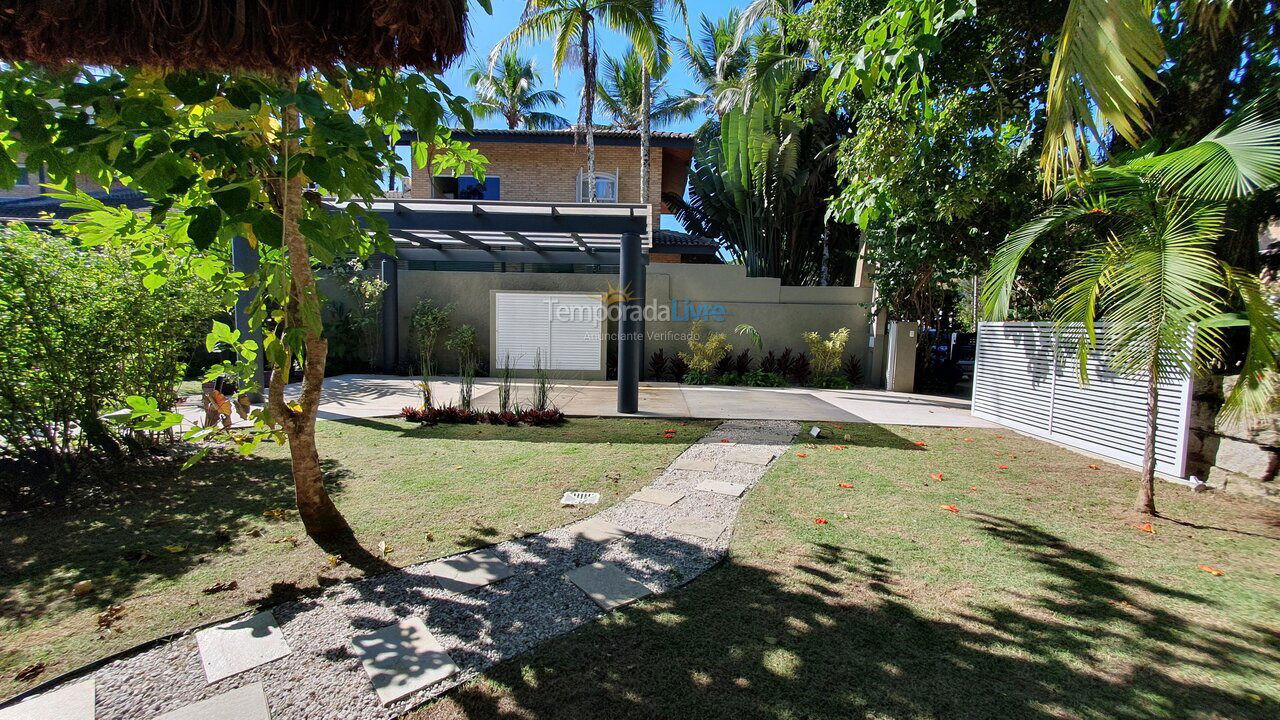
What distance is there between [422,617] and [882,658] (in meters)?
2.18

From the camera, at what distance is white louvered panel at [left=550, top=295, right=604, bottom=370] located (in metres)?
12.6

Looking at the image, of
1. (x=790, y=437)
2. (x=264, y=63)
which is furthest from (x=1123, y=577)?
(x=264, y=63)

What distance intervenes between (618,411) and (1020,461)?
17.2 ft

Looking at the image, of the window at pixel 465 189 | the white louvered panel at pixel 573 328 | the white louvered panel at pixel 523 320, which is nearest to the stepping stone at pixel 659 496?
the white louvered panel at pixel 573 328

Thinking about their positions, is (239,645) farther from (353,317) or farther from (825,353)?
(825,353)

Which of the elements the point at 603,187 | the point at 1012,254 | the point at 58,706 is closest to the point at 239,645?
the point at 58,706

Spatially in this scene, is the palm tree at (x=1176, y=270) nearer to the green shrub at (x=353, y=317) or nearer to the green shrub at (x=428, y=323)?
the green shrub at (x=428, y=323)

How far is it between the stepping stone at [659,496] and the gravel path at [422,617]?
22 cm

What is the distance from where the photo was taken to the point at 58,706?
6.31 feet

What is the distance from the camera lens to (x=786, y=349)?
12.8 meters

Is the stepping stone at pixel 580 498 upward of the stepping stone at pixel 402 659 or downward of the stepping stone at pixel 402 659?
upward

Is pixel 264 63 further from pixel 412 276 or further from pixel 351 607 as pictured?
pixel 412 276

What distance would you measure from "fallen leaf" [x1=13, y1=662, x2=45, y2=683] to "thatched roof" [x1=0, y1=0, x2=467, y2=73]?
2311mm

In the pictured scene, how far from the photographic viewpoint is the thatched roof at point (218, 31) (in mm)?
1571
